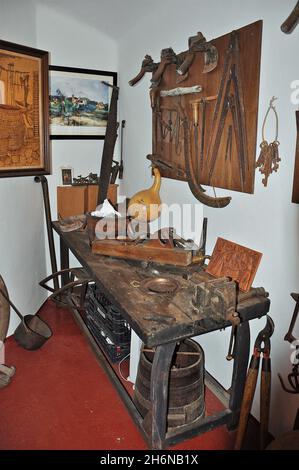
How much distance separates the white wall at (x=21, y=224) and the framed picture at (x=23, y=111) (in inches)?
3.5

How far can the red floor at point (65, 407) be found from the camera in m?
1.80

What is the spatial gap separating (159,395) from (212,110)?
4.81 ft

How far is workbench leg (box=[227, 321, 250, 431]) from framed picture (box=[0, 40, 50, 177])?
1930 millimetres

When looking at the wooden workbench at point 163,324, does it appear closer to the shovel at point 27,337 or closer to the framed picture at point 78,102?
the shovel at point 27,337

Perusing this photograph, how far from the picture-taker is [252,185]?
1.74 m

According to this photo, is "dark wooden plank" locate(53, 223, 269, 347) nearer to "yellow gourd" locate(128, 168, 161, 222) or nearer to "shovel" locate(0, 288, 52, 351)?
"yellow gourd" locate(128, 168, 161, 222)

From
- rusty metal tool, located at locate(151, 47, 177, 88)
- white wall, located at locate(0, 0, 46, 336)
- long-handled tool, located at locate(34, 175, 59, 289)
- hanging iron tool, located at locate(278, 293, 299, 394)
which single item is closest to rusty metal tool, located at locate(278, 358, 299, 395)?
hanging iron tool, located at locate(278, 293, 299, 394)

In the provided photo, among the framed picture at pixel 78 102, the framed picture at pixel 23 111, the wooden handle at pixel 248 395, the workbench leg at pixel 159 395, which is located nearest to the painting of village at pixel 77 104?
the framed picture at pixel 78 102

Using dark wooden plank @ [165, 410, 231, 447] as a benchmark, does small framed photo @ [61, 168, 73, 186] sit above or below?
above

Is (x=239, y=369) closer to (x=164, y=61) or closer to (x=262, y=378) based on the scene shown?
(x=262, y=378)

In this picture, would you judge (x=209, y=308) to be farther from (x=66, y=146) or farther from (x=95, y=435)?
(x=66, y=146)

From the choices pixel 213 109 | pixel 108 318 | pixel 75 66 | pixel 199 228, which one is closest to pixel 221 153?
pixel 213 109

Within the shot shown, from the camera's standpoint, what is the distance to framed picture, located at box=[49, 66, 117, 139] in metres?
3.03
